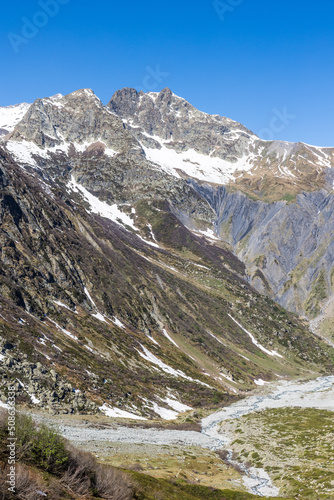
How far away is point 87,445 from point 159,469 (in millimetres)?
8488

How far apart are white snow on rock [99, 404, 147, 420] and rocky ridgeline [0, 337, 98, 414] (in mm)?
2291

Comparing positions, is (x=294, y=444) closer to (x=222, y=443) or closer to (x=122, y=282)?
(x=222, y=443)

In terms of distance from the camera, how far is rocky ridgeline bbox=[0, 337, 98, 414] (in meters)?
51.8

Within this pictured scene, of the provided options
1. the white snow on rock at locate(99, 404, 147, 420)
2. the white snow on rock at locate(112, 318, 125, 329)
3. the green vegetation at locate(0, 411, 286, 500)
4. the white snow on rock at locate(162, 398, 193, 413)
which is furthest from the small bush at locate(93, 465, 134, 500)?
the white snow on rock at locate(112, 318, 125, 329)

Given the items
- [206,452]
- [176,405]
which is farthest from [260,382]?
[206,452]

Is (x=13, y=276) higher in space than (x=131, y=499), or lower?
lower

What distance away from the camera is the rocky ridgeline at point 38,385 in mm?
51781

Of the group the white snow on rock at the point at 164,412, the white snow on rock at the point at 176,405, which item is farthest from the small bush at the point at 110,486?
the white snow on rock at the point at 176,405

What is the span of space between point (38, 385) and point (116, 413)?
15421 mm

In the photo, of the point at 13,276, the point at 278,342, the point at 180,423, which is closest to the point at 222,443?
the point at 180,423

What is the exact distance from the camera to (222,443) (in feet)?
207

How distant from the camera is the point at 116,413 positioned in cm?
6328

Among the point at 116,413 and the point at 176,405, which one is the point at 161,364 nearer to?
the point at 176,405

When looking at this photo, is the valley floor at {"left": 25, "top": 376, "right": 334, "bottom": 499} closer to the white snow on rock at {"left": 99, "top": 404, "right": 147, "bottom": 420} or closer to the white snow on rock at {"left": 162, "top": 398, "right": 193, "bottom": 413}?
the white snow on rock at {"left": 99, "top": 404, "right": 147, "bottom": 420}
